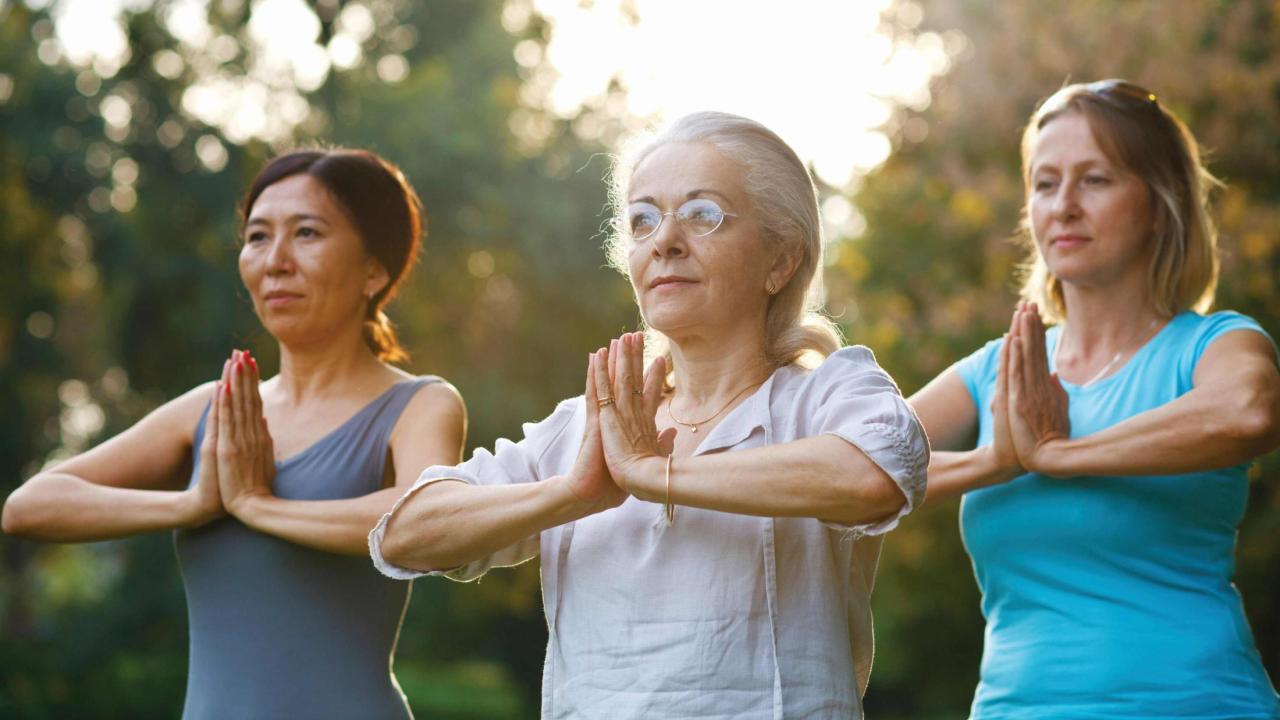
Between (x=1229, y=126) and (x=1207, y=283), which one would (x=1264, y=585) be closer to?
(x=1229, y=126)

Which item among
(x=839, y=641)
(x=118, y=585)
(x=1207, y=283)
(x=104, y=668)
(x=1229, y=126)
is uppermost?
(x=1229, y=126)

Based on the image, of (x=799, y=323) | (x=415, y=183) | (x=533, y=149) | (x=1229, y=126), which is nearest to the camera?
(x=799, y=323)

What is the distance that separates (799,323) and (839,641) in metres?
0.68

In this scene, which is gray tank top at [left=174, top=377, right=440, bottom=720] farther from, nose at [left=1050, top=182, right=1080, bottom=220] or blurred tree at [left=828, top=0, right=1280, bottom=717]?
blurred tree at [left=828, top=0, right=1280, bottom=717]

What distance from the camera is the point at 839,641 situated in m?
2.56

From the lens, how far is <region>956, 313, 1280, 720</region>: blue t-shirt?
292cm

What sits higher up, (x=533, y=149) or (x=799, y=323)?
(x=533, y=149)

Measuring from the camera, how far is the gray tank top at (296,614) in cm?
329

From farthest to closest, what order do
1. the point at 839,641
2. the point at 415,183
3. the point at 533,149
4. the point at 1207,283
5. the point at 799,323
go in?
the point at 533,149 → the point at 415,183 → the point at 1207,283 → the point at 799,323 → the point at 839,641

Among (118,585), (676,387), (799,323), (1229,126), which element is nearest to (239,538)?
(676,387)

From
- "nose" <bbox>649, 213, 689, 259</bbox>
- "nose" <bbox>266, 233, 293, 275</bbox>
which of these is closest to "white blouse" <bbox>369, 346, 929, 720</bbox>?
"nose" <bbox>649, 213, 689, 259</bbox>

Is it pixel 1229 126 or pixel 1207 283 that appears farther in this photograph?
pixel 1229 126

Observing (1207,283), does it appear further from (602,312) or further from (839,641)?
(602,312)

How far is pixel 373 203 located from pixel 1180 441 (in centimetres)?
212
